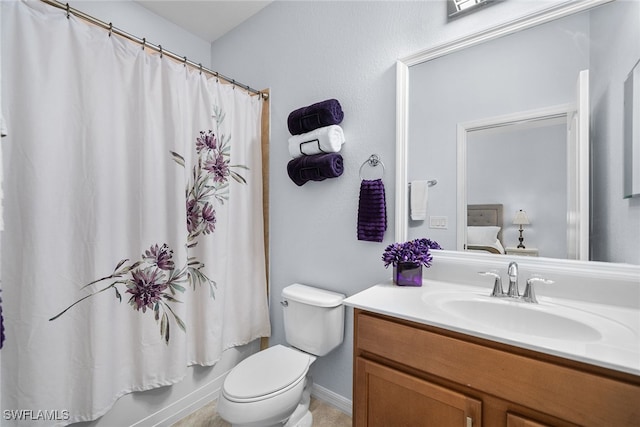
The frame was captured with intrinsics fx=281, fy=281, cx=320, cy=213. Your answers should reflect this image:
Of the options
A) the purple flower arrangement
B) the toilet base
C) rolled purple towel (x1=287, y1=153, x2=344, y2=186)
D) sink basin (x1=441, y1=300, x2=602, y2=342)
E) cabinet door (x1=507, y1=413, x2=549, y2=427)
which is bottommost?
the toilet base

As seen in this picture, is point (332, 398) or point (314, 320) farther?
point (332, 398)

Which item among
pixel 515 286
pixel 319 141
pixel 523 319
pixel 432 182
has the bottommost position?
pixel 523 319

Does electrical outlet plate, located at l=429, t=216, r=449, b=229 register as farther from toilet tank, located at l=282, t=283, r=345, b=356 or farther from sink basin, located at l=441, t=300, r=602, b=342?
toilet tank, located at l=282, t=283, r=345, b=356

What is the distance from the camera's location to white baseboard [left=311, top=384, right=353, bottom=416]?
5.42 feet

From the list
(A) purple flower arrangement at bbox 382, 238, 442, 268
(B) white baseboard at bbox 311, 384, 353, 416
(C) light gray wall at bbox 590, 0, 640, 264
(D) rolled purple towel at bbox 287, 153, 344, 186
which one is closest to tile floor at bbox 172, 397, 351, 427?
(B) white baseboard at bbox 311, 384, 353, 416

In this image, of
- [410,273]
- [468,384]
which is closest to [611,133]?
[410,273]

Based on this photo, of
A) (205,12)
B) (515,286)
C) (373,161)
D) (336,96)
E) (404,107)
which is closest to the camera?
(515,286)

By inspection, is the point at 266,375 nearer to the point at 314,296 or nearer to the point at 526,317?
the point at 314,296

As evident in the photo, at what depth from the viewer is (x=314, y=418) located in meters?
1.62

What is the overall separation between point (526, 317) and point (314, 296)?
97cm

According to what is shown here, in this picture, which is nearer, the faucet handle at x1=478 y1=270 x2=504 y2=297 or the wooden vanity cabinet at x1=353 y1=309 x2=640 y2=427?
the wooden vanity cabinet at x1=353 y1=309 x2=640 y2=427

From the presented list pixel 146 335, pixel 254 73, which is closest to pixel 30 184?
pixel 146 335

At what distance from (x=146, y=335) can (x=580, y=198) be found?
2.02 metres

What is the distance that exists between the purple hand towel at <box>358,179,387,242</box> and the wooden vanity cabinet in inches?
20.2
